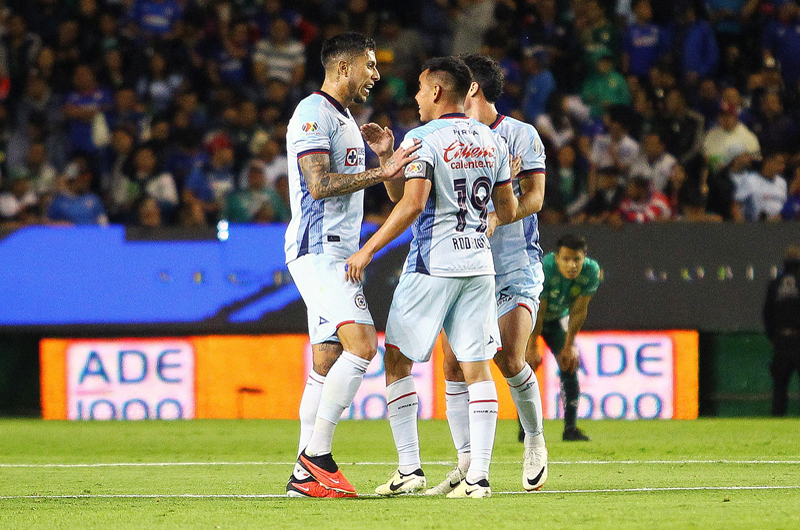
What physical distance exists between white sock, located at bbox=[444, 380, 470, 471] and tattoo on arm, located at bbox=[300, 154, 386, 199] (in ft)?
3.97

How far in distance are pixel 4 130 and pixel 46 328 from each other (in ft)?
8.55

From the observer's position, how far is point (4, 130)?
14.3 metres

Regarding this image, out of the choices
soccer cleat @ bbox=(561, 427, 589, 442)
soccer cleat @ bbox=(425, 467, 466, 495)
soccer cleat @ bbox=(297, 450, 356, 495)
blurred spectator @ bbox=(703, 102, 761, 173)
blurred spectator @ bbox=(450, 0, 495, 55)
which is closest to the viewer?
soccer cleat @ bbox=(297, 450, 356, 495)

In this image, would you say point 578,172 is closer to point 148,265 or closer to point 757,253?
point 757,253

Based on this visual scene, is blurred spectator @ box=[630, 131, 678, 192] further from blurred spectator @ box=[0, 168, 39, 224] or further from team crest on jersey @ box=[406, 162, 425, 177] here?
team crest on jersey @ box=[406, 162, 425, 177]

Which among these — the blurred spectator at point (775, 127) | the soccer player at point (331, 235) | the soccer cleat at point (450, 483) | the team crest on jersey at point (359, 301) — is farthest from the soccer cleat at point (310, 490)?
the blurred spectator at point (775, 127)

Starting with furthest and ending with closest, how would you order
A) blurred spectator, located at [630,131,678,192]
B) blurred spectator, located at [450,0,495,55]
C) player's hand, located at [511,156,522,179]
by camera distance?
blurred spectator, located at [450,0,495,55], blurred spectator, located at [630,131,678,192], player's hand, located at [511,156,522,179]

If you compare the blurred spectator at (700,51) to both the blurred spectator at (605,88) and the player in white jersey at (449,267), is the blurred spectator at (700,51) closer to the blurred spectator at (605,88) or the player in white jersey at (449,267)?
the blurred spectator at (605,88)

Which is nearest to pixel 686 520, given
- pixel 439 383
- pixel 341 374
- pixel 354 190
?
pixel 341 374

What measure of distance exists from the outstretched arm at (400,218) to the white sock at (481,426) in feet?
2.71

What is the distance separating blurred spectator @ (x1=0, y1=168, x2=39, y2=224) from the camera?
1328 cm

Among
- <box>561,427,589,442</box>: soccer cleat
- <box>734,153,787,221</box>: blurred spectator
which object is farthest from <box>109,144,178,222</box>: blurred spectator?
<box>734,153,787,221</box>: blurred spectator

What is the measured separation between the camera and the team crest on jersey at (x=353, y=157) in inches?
256

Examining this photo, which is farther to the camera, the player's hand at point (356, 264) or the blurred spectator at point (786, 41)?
the blurred spectator at point (786, 41)
